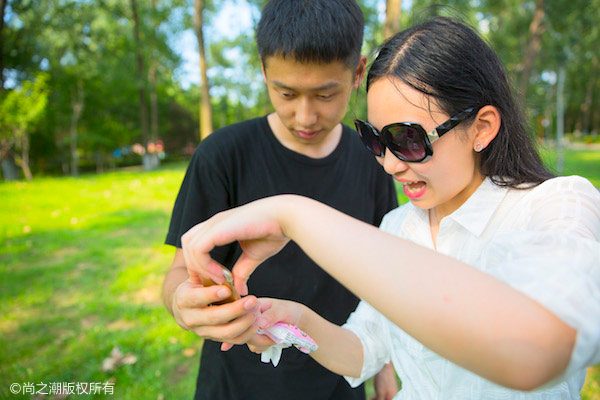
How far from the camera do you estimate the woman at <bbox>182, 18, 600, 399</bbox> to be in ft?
2.31

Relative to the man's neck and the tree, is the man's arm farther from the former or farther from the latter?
A: the tree

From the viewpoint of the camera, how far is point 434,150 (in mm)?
1272

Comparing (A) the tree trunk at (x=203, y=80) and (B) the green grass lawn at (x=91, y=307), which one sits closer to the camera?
(B) the green grass lawn at (x=91, y=307)

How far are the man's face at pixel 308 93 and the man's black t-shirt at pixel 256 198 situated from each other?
6.2 inches

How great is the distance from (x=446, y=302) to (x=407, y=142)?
680 millimetres

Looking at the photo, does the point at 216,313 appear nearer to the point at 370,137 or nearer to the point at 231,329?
the point at 231,329

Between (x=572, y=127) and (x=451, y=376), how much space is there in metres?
61.1

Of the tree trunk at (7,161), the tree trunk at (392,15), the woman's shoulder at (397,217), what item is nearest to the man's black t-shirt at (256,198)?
the woman's shoulder at (397,217)

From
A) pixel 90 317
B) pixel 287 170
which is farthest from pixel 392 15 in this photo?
pixel 90 317

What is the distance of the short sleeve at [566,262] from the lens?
27.7 inches

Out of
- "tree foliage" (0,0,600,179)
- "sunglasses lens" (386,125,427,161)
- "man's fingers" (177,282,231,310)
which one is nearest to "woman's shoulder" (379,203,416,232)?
"sunglasses lens" (386,125,427,161)

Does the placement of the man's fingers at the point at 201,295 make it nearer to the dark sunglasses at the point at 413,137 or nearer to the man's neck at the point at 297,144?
the dark sunglasses at the point at 413,137

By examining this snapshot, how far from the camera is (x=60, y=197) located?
1144 centimetres

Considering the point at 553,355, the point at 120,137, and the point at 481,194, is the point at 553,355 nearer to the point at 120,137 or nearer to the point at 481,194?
the point at 481,194
